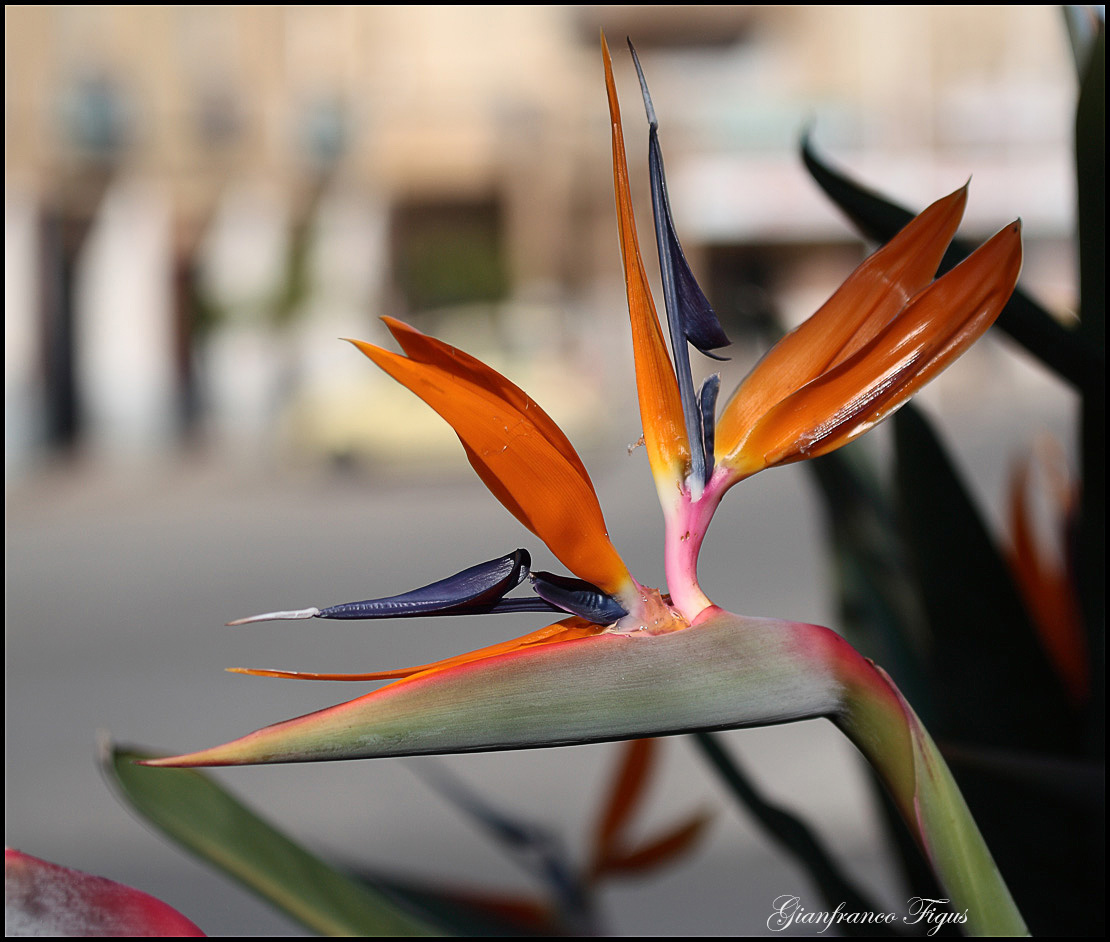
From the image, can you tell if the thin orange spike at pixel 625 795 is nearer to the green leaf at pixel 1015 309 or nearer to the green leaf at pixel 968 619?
the green leaf at pixel 968 619

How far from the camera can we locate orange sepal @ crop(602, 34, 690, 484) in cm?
22

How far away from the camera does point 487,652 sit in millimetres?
217

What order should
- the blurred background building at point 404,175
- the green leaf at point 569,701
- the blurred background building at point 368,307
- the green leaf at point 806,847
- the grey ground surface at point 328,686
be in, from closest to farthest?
1. the green leaf at point 569,701
2. the green leaf at point 806,847
3. the grey ground surface at point 328,686
4. the blurred background building at point 368,307
5. the blurred background building at point 404,175

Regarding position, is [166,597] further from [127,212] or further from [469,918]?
[127,212]

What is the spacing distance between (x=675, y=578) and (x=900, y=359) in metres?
0.06

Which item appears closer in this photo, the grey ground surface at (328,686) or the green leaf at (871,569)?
the green leaf at (871,569)

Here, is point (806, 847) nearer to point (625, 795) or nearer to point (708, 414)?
point (625, 795)

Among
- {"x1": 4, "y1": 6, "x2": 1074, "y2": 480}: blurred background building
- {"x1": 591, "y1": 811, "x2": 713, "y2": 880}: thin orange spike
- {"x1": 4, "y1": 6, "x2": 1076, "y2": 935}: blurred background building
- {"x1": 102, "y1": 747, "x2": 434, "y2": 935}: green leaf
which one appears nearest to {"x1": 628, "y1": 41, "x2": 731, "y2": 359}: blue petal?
{"x1": 102, "y1": 747, "x2": 434, "y2": 935}: green leaf

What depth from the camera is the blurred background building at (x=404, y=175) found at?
7660mm

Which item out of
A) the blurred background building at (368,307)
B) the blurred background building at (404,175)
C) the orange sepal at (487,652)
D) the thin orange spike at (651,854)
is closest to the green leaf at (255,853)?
the orange sepal at (487,652)

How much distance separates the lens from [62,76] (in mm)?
8055

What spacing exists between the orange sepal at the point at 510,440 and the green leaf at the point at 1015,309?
12cm

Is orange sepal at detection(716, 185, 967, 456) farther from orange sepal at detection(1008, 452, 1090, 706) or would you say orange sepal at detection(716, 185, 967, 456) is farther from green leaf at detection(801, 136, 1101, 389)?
orange sepal at detection(1008, 452, 1090, 706)

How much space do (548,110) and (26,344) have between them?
468 centimetres
